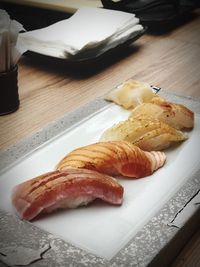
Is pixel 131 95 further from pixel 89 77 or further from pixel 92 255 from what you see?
pixel 92 255

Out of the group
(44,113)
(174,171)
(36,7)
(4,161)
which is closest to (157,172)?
(174,171)

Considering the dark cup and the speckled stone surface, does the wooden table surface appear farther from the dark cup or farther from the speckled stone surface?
the speckled stone surface

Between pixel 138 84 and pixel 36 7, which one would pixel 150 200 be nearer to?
pixel 138 84

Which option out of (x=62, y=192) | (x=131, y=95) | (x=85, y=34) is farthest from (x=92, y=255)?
(x=85, y=34)

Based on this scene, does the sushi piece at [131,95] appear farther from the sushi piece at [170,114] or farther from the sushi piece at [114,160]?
the sushi piece at [114,160]

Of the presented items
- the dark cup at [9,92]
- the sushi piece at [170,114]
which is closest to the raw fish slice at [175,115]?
the sushi piece at [170,114]

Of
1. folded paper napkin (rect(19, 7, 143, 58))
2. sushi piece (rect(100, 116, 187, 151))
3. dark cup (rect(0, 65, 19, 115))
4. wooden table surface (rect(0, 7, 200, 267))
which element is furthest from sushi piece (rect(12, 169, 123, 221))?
folded paper napkin (rect(19, 7, 143, 58))
